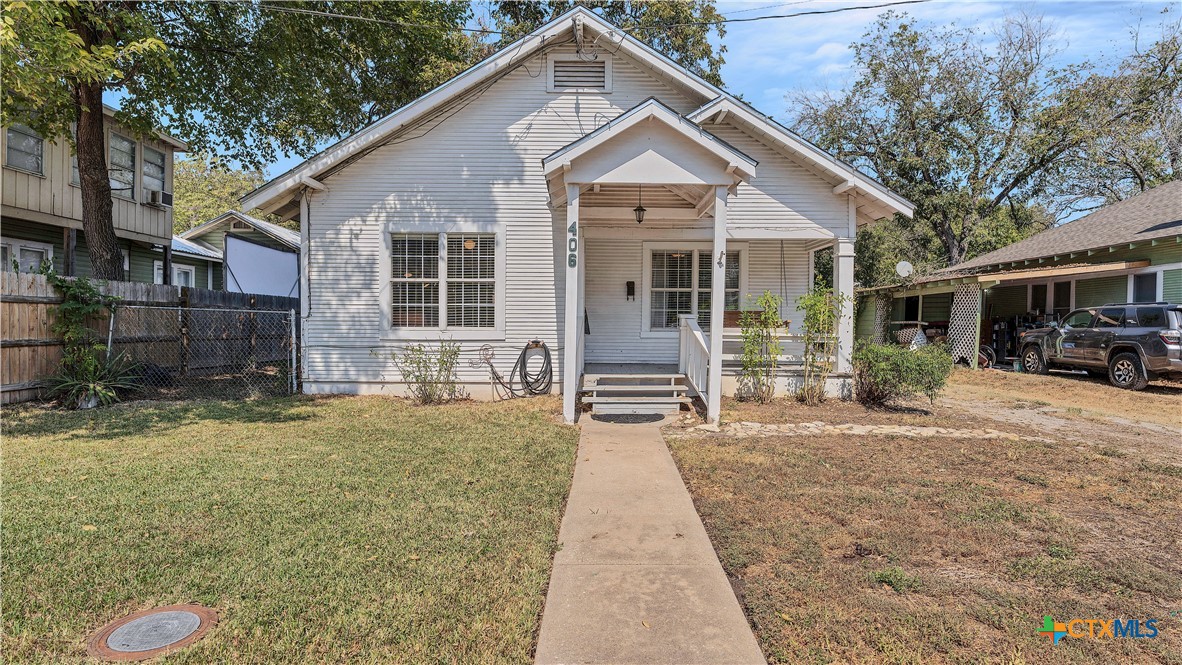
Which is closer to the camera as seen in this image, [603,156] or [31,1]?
[31,1]

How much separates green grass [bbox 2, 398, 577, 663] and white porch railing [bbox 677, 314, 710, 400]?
2607 millimetres

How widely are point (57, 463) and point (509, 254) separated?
20.4 ft

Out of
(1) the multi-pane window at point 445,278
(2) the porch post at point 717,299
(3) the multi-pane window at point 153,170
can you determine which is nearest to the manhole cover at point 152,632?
(2) the porch post at point 717,299

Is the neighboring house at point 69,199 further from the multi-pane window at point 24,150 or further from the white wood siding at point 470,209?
the white wood siding at point 470,209

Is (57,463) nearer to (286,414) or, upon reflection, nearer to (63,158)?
(286,414)

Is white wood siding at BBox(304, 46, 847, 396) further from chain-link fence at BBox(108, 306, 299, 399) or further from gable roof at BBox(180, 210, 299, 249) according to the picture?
gable roof at BBox(180, 210, 299, 249)

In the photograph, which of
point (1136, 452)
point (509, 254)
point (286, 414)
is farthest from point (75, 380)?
point (1136, 452)

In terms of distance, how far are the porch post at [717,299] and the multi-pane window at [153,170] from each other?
1585cm

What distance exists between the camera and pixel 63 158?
13008 mm

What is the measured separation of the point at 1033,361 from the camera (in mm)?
14586

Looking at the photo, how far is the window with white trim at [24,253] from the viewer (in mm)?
12648

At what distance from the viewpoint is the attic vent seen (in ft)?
32.7

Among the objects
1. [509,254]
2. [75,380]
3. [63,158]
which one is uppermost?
[63,158]

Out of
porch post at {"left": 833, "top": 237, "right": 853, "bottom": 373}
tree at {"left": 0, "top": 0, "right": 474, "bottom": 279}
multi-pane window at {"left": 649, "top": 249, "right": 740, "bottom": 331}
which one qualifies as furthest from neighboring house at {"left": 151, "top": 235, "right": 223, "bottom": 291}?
porch post at {"left": 833, "top": 237, "right": 853, "bottom": 373}
